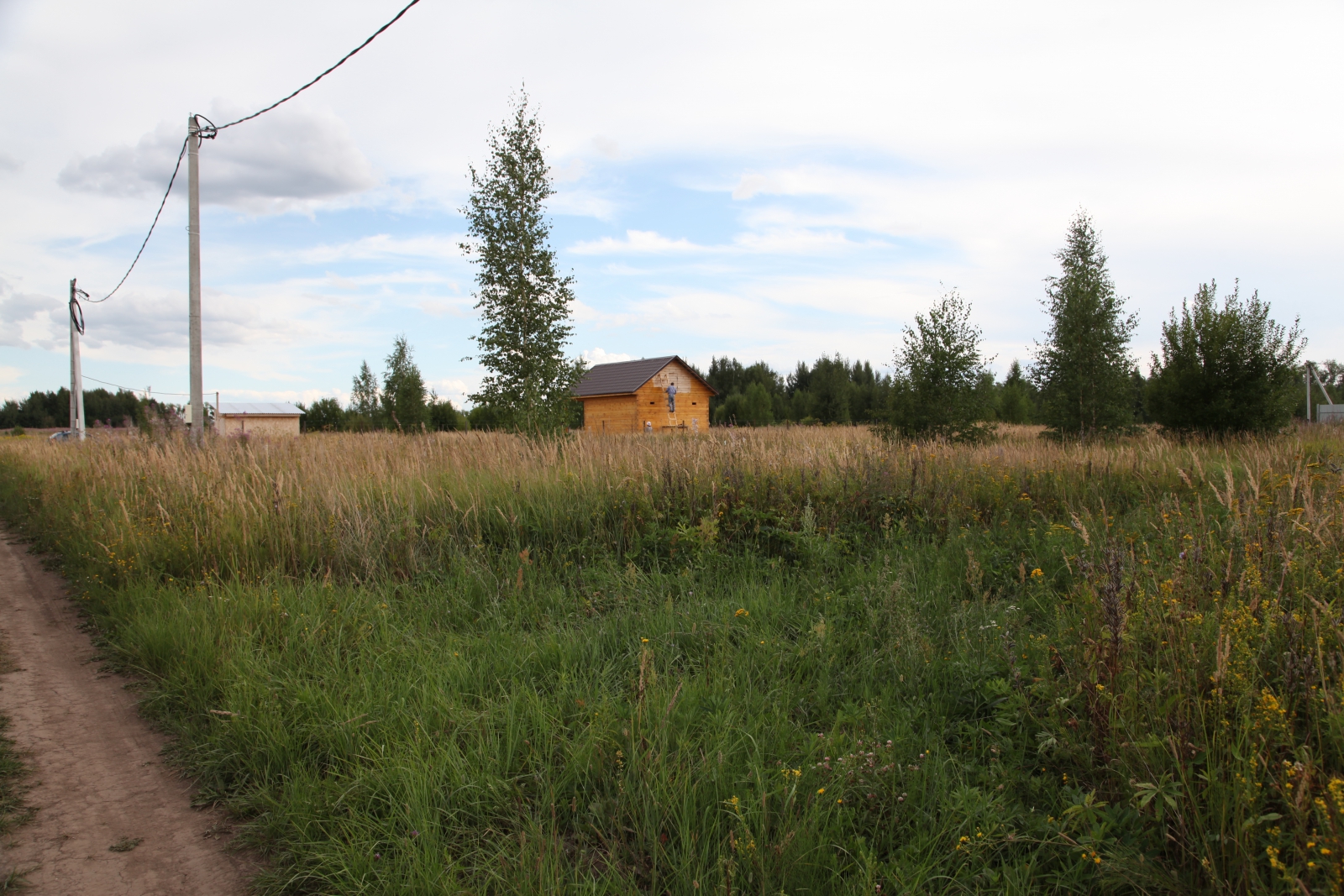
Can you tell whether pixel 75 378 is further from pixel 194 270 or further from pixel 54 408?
pixel 54 408

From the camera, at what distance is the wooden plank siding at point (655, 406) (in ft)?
123

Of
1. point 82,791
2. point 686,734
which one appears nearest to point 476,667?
point 686,734

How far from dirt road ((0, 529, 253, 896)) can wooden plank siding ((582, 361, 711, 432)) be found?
1257 inches

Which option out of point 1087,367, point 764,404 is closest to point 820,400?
point 764,404

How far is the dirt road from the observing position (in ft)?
8.02

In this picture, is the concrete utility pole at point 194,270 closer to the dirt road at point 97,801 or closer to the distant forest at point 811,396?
the dirt road at point 97,801

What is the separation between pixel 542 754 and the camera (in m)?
2.79

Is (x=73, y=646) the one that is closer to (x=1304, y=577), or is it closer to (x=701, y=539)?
(x=701, y=539)

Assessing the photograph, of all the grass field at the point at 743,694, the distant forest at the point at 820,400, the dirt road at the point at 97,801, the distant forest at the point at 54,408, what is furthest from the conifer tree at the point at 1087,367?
the distant forest at the point at 54,408

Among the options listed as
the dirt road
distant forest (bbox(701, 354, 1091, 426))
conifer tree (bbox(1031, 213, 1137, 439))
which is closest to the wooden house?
distant forest (bbox(701, 354, 1091, 426))

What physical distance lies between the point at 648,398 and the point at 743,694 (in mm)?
34770

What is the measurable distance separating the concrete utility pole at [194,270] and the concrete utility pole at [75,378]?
17.3 metres

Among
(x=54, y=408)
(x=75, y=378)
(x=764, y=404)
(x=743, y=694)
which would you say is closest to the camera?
(x=743, y=694)

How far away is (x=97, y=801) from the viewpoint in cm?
292
